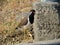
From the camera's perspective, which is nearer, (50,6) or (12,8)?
(50,6)

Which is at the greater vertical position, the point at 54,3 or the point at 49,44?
the point at 54,3

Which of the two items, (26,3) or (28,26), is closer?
(28,26)

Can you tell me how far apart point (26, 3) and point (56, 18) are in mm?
4006

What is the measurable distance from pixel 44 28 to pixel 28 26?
1847mm

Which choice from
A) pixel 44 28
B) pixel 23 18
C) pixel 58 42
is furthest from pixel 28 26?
pixel 58 42

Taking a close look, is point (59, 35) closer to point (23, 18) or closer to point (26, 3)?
point (23, 18)

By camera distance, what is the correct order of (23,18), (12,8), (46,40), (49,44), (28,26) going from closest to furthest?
1. (49,44)
2. (46,40)
3. (28,26)
4. (23,18)
5. (12,8)

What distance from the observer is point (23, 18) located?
7.36 meters

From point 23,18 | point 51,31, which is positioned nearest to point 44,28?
point 51,31

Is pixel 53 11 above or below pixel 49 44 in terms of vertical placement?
above

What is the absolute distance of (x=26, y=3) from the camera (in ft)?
28.5

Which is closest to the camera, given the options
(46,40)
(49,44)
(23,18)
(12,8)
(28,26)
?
(49,44)

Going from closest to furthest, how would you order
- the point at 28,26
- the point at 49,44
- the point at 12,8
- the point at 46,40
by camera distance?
the point at 49,44, the point at 46,40, the point at 28,26, the point at 12,8

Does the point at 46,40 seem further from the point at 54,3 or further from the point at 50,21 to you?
the point at 54,3
